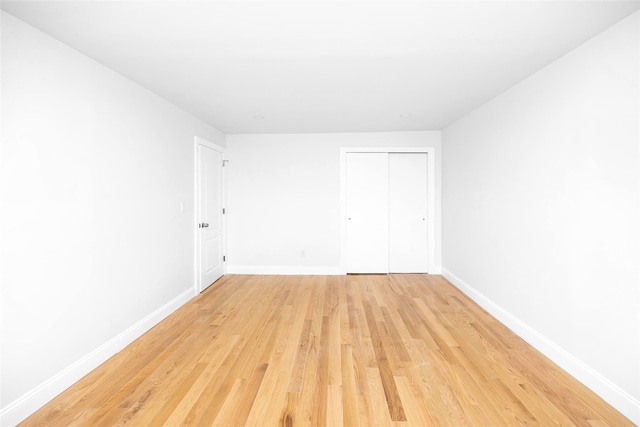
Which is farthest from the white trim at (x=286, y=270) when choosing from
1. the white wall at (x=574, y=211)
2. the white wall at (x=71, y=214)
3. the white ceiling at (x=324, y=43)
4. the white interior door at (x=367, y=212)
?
the white ceiling at (x=324, y=43)

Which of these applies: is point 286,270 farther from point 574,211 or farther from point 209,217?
point 574,211

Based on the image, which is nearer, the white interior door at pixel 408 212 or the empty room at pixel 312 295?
the empty room at pixel 312 295

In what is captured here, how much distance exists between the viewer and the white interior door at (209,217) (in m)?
4.19

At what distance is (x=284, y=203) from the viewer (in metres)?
5.16

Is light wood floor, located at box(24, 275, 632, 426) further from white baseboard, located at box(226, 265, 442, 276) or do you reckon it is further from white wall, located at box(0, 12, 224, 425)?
white baseboard, located at box(226, 265, 442, 276)

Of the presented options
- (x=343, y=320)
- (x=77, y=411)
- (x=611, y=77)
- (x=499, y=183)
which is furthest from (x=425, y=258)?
(x=77, y=411)

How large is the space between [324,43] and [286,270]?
3787 mm

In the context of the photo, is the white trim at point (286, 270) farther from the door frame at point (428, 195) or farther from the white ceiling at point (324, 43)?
the white ceiling at point (324, 43)

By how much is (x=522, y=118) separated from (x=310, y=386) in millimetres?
2965

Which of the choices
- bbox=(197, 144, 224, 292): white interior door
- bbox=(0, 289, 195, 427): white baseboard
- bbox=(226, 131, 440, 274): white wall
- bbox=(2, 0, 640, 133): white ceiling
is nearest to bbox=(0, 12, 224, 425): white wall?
bbox=(0, 289, 195, 427): white baseboard

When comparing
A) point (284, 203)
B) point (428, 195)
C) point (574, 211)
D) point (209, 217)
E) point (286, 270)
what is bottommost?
point (286, 270)

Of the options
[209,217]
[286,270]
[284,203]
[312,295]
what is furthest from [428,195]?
[209,217]

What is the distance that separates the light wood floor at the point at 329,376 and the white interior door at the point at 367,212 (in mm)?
1635

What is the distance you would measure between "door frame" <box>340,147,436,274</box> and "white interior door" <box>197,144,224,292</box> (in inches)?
78.5
